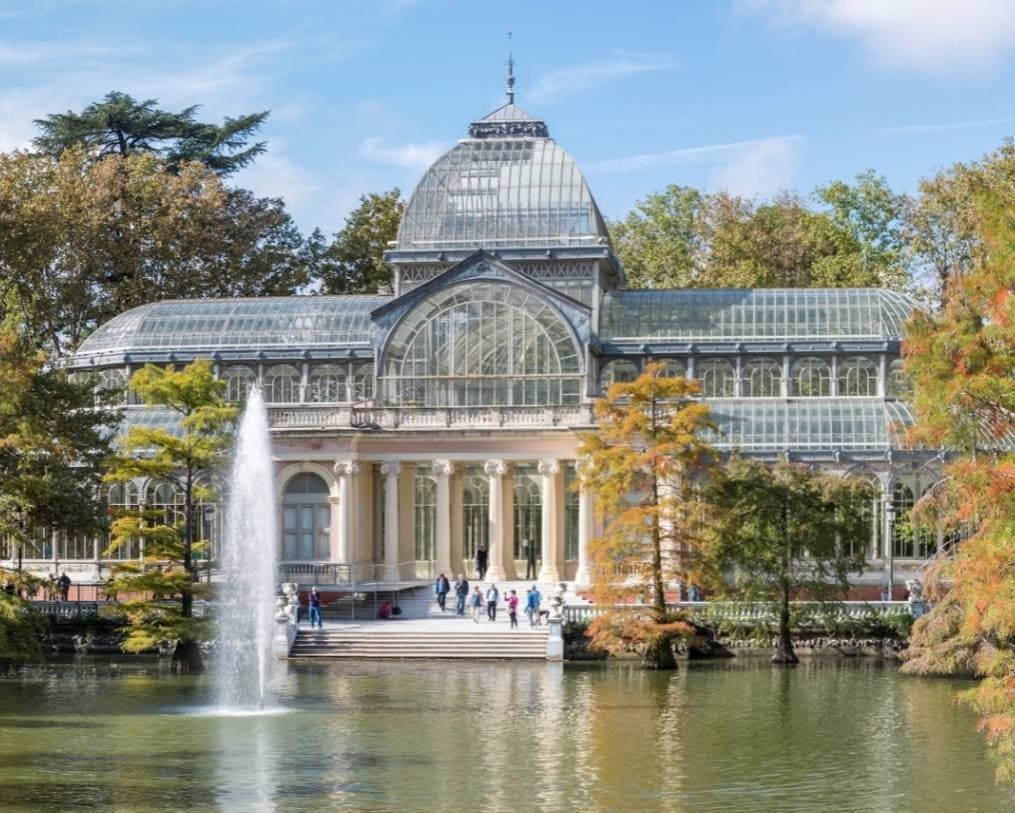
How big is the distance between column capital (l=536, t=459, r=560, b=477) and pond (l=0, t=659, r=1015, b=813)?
16.2 meters

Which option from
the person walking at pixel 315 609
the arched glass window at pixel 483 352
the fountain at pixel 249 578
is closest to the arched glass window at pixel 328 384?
the arched glass window at pixel 483 352

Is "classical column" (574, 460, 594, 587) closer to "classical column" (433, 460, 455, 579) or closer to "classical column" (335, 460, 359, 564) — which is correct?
"classical column" (433, 460, 455, 579)

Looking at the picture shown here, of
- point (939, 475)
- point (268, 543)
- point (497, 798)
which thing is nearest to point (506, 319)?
point (939, 475)

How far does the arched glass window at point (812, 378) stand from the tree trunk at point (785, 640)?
16031 mm

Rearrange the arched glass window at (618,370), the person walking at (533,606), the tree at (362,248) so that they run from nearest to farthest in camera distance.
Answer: the person walking at (533,606) → the arched glass window at (618,370) → the tree at (362,248)

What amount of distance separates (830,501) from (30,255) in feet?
128

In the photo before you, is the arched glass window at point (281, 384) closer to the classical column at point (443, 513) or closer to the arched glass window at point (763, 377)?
the classical column at point (443, 513)

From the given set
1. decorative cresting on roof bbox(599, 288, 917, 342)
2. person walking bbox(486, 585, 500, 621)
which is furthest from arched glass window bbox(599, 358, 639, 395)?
person walking bbox(486, 585, 500, 621)

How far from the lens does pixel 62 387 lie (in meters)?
56.2

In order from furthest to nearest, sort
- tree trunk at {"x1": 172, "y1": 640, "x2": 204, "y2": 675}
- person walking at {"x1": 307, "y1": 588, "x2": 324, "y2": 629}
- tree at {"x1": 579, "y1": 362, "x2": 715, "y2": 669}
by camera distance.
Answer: person walking at {"x1": 307, "y1": 588, "x2": 324, "y2": 629}, tree at {"x1": 579, "y1": 362, "x2": 715, "y2": 669}, tree trunk at {"x1": 172, "y1": 640, "x2": 204, "y2": 675}

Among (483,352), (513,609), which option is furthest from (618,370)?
(513,609)

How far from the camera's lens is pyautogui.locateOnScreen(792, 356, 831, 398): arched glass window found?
72.9 meters

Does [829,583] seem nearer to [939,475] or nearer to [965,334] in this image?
[939,475]

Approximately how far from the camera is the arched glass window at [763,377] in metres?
73.2
